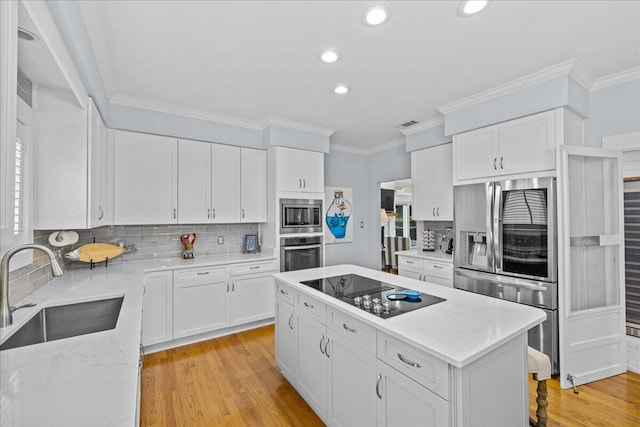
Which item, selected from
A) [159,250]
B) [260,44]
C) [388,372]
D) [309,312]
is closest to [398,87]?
[260,44]

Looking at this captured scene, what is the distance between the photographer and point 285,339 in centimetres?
244

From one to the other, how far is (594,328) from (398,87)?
276 cm

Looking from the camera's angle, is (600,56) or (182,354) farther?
(182,354)

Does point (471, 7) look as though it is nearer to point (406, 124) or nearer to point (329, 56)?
point (329, 56)

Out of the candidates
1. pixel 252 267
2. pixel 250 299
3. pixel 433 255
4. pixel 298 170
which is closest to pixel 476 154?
pixel 433 255

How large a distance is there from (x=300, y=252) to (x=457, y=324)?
2804 mm

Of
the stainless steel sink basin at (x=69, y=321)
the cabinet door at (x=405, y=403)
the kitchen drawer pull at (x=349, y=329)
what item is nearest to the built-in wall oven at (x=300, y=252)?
the stainless steel sink basin at (x=69, y=321)

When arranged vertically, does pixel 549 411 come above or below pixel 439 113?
below

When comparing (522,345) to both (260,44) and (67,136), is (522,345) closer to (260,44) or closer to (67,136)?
(260,44)

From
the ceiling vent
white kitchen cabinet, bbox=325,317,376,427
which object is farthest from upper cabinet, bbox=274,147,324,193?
white kitchen cabinet, bbox=325,317,376,427

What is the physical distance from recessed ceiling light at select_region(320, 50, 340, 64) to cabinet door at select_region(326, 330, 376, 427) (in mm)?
2025

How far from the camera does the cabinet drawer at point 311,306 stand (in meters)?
1.95

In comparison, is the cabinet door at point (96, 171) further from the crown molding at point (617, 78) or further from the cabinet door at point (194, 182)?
the crown molding at point (617, 78)

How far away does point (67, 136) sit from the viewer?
2045 millimetres
